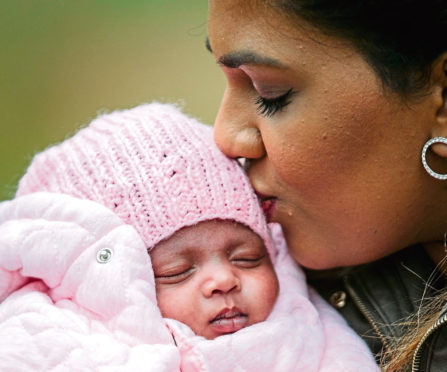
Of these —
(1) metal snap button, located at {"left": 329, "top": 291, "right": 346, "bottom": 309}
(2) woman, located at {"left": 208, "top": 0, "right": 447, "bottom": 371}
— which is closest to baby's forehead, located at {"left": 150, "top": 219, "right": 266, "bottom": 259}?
(2) woman, located at {"left": 208, "top": 0, "right": 447, "bottom": 371}

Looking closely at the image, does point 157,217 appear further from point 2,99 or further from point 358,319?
point 2,99

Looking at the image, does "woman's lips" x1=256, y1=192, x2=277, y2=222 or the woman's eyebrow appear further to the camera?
"woman's lips" x1=256, y1=192, x2=277, y2=222

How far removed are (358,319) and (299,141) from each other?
65cm

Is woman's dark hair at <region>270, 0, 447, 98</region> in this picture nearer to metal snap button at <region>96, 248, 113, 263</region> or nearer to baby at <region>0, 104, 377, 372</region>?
baby at <region>0, 104, 377, 372</region>

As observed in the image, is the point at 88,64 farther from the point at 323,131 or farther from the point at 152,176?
the point at 323,131

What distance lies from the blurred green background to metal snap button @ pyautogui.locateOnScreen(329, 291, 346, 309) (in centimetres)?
182

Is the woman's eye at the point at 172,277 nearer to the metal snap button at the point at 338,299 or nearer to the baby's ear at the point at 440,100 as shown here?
the metal snap button at the point at 338,299

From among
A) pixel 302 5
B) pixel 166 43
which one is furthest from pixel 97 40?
pixel 302 5

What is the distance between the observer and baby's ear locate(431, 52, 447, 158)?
1533 millimetres

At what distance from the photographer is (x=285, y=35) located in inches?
61.4

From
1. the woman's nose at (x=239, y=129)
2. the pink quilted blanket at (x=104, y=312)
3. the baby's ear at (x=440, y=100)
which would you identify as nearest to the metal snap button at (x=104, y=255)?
the pink quilted blanket at (x=104, y=312)

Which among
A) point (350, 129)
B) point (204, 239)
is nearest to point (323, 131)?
point (350, 129)

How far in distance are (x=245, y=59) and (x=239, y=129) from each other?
23cm

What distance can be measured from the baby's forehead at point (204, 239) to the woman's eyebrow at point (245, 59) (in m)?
0.47
